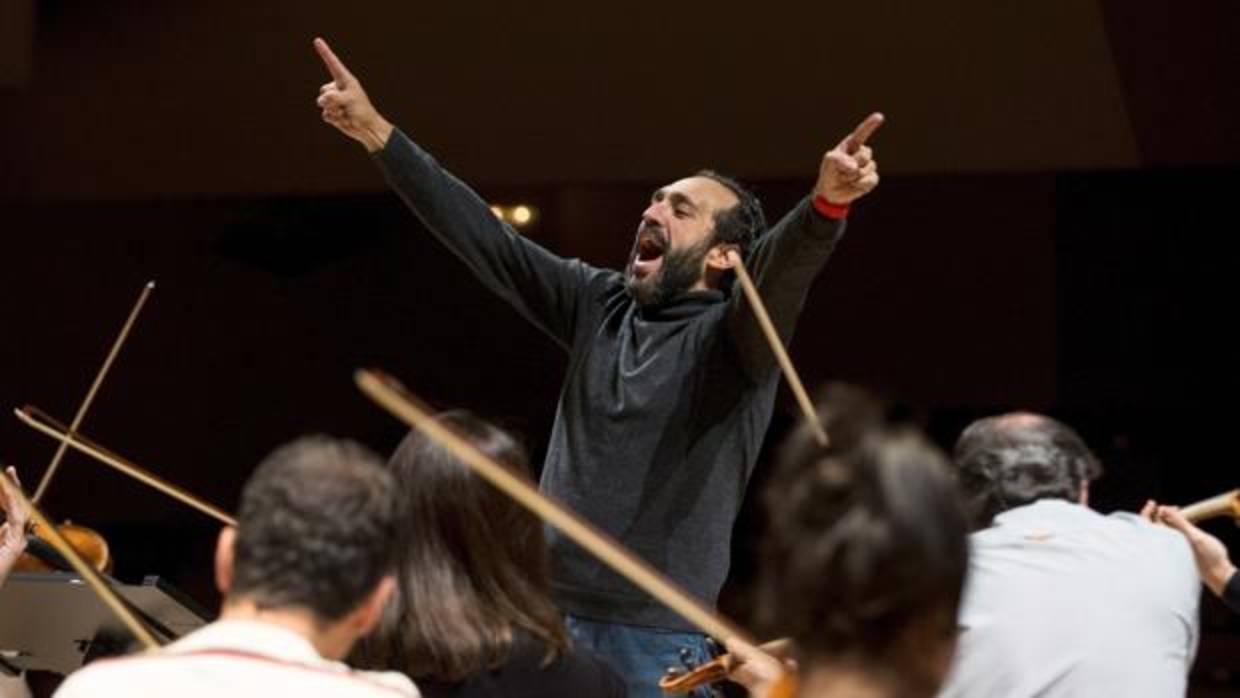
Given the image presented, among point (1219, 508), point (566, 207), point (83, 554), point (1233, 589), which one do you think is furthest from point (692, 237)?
point (566, 207)

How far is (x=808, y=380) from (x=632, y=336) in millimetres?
2581

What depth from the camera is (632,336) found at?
2795 millimetres

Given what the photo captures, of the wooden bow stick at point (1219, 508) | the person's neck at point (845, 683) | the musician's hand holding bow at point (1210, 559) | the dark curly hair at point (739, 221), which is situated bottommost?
the person's neck at point (845, 683)

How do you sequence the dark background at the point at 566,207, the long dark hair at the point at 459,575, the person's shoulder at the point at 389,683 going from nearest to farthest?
the person's shoulder at the point at 389,683 → the long dark hair at the point at 459,575 → the dark background at the point at 566,207

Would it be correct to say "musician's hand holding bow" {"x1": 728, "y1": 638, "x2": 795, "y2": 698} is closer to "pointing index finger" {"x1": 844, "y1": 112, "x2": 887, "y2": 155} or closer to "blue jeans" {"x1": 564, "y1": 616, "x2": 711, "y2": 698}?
"blue jeans" {"x1": 564, "y1": 616, "x2": 711, "y2": 698}

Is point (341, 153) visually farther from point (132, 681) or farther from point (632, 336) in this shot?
point (132, 681)

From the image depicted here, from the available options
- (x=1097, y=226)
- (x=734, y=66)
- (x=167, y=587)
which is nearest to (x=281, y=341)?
(x=734, y=66)

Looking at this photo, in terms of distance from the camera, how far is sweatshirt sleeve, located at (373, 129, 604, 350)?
288 cm

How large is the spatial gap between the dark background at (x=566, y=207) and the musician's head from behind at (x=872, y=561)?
3.62 metres

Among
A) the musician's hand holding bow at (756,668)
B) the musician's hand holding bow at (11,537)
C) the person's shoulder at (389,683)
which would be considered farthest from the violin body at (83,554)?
the person's shoulder at (389,683)

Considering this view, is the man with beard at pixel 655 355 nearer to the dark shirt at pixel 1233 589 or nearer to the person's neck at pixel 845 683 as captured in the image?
the dark shirt at pixel 1233 589

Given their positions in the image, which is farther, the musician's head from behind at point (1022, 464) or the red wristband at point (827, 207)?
the red wristband at point (827, 207)

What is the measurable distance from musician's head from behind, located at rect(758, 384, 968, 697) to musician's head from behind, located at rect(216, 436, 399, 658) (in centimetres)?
36

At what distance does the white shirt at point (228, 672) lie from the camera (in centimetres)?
142
